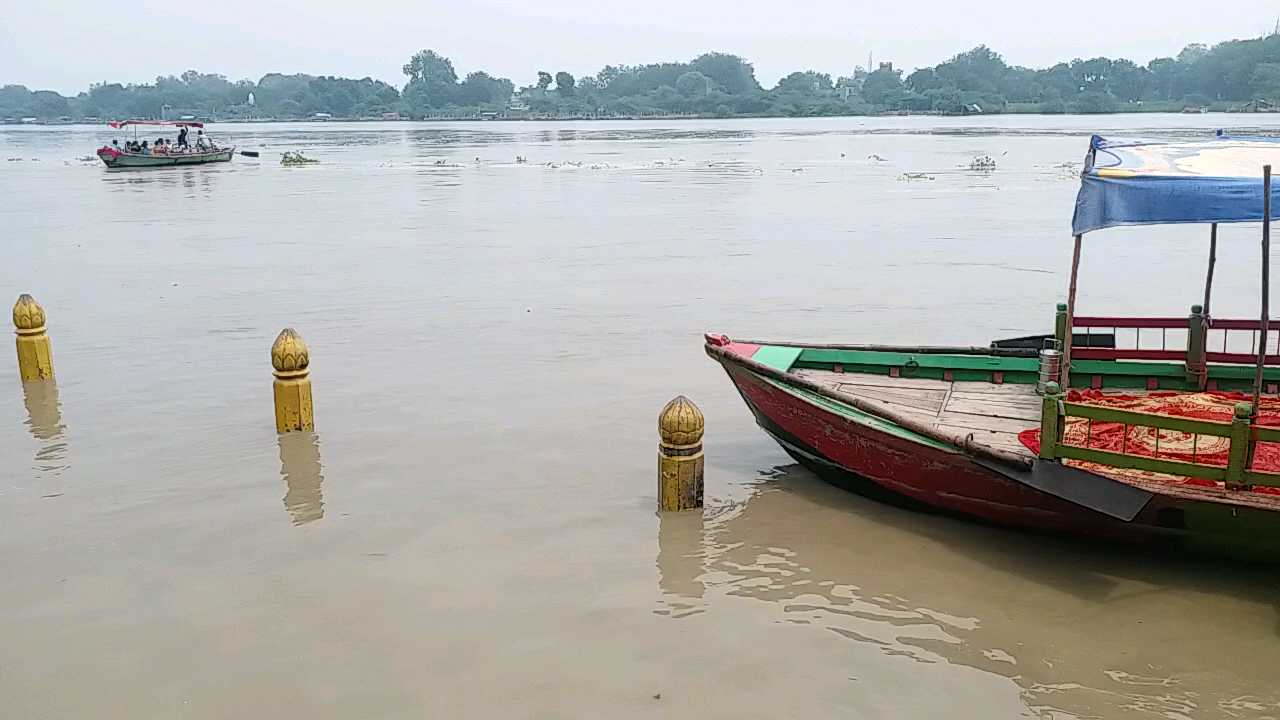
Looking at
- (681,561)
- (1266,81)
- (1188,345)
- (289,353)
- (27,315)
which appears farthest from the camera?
(1266,81)

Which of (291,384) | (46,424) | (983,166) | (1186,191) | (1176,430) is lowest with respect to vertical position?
(46,424)

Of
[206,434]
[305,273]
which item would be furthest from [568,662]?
[305,273]

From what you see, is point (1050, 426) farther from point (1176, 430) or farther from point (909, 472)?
point (909, 472)

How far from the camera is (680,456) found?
319 inches

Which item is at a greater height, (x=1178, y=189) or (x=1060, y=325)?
(x=1178, y=189)

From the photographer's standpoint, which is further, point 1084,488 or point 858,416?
point 858,416

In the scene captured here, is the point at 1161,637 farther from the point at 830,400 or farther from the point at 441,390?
the point at 441,390

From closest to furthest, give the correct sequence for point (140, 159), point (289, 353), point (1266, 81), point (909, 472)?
point (909, 472)
point (289, 353)
point (140, 159)
point (1266, 81)

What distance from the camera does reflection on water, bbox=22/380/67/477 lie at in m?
9.70

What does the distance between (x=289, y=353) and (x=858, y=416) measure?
4846 mm

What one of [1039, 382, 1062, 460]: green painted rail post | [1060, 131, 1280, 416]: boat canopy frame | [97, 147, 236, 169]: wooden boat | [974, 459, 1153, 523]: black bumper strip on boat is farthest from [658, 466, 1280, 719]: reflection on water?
[97, 147, 236, 169]: wooden boat

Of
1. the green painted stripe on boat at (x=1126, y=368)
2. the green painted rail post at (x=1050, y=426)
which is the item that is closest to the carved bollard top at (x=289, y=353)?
the green painted rail post at (x=1050, y=426)

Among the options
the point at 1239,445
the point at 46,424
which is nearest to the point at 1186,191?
the point at 1239,445

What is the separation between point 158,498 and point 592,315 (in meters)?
8.24
